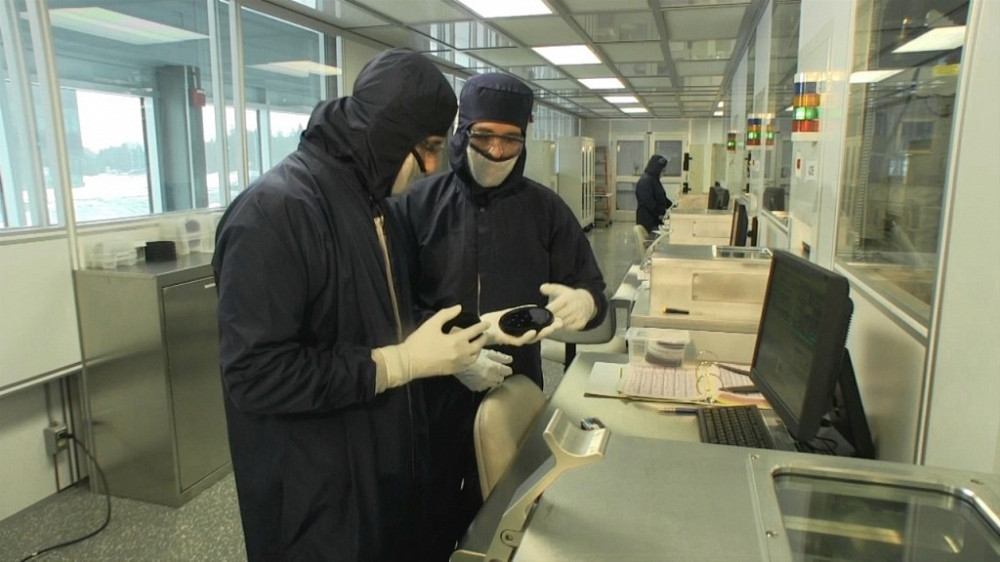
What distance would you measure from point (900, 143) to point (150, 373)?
8.72 feet

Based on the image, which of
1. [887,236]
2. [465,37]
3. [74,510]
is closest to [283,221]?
[887,236]

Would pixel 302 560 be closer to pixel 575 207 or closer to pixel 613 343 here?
pixel 613 343

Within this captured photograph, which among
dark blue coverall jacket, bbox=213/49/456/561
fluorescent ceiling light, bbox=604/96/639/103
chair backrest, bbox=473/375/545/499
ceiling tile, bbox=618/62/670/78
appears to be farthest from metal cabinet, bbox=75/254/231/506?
fluorescent ceiling light, bbox=604/96/639/103

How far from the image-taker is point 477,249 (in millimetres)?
1761

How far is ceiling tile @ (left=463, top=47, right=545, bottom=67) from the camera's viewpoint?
5.39 meters

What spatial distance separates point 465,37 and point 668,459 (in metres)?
4.53

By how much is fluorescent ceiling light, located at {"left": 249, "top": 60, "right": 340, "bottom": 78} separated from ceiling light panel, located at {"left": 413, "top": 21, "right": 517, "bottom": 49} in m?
0.74

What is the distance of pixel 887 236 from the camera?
160cm

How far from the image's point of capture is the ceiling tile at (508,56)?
539 centimetres

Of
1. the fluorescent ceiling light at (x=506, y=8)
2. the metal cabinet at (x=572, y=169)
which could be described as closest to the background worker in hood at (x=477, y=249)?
→ the fluorescent ceiling light at (x=506, y=8)

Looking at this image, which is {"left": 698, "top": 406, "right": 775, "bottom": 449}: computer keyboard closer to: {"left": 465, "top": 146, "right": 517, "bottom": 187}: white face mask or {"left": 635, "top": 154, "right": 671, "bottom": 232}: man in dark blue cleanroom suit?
{"left": 465, "top": 146, "right": 517, "bottom": 187}: white face mask

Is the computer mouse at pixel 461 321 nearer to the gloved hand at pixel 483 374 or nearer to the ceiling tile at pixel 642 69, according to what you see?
the gloved hand at pixel 483 374

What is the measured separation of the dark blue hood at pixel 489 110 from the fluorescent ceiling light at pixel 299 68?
2655 mm

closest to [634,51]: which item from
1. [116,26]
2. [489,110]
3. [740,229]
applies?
[740,229]
